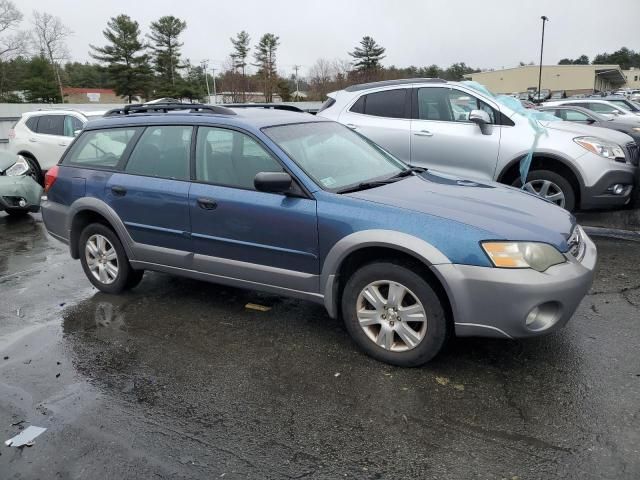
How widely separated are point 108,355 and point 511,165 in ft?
16.5

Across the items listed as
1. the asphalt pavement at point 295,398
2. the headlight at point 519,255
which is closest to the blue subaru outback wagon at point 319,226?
the headlight at point 519,255

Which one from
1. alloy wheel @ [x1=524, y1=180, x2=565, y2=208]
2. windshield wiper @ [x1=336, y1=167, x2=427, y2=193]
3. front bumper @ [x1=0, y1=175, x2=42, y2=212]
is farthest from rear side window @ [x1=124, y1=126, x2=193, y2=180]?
front bumper @ [x1=0, y1=175, x2=42, y2=212]

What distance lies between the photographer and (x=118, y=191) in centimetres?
482

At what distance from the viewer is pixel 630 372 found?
11.2 feet

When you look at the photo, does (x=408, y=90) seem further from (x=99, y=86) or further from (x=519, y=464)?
(x=99, y=86)

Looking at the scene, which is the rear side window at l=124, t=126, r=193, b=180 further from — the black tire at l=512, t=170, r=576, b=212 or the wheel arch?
the black tire at l=512, t=170, r=576, b=212

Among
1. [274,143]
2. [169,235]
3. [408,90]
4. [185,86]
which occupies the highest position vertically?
[185,86]

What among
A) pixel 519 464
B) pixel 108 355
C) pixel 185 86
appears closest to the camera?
pixel 519 464

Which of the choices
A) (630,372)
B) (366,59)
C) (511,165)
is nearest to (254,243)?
(630,372)

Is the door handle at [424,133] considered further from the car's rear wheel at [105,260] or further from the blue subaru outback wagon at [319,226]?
the car's rear wheel at [105,260]

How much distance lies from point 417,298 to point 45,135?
10338mm

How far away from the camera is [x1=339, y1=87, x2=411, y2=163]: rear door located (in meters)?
7.32

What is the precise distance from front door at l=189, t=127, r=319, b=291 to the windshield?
0.68ft

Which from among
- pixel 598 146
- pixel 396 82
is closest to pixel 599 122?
pixel 598 146
